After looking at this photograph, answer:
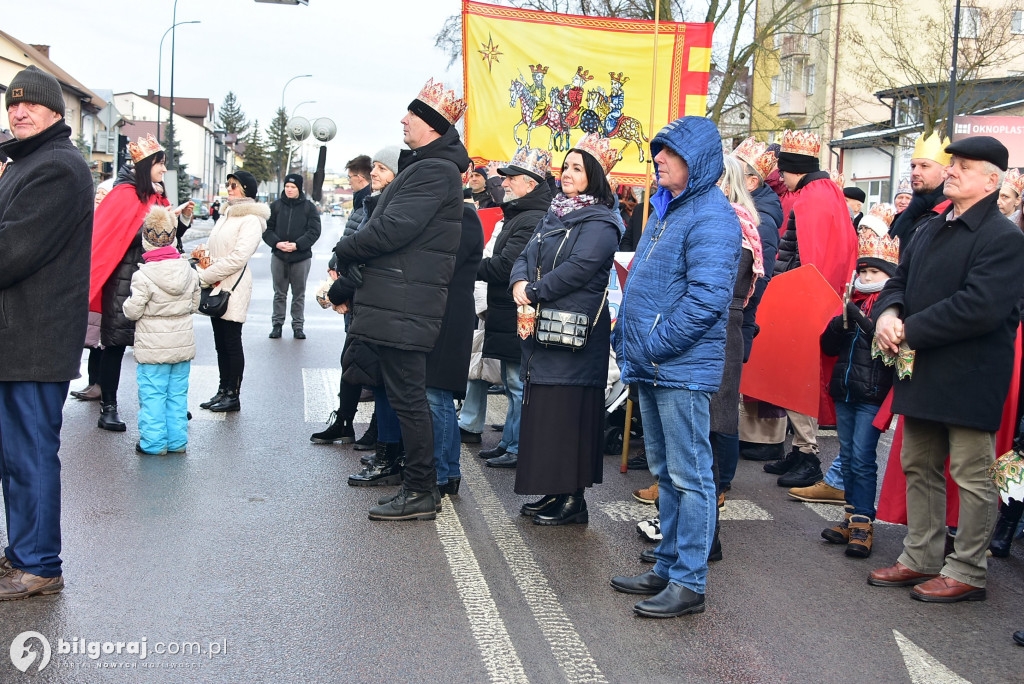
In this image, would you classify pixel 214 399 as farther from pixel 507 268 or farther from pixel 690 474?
pixel 690 474

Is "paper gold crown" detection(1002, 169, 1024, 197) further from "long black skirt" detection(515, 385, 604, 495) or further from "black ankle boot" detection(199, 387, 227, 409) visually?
"black ankle boot" detection(199, 387, 227, 409)

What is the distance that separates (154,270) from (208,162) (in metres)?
125

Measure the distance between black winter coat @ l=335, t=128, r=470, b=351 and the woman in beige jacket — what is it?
2.92m

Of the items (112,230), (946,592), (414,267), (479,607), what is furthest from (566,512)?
(112,230)

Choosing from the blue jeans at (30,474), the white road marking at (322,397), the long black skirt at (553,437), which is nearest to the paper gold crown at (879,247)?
the long black skirt at (553,437)

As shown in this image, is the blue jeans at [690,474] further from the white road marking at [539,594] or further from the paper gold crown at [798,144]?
the paper gold crown at [798,144]

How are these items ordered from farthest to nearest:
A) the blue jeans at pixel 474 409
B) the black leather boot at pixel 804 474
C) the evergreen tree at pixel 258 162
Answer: the evergreen tree at pixel 258 162
the blue jeans at pixel 474 409
the black leather boot at pixel 804 474

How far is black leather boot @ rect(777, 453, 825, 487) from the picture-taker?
22.7 ft

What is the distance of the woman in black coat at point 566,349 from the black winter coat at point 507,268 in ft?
2.55

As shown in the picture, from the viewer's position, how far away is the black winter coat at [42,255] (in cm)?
421

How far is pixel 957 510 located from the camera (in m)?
5.38

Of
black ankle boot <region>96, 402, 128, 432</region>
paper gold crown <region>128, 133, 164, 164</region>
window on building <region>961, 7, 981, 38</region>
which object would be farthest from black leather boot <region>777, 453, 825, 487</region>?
window on building <region>961, 7, 981, 38</region>

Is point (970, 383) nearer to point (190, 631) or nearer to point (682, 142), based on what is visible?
point (682, 142)

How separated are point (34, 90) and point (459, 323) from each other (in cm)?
267
